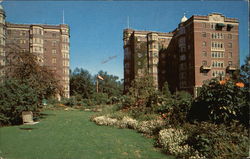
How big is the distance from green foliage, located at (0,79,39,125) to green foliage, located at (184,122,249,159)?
12143 mm

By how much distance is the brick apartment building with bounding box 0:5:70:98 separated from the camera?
45688mm

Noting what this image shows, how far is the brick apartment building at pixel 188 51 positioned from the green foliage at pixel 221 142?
3320cm

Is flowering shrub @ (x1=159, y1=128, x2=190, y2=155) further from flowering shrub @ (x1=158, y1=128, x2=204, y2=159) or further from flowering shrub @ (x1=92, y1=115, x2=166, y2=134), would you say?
flowering shrub @ (x1=92, y1=115, x2=166, y2=134)

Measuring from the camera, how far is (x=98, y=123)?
43.2 ft

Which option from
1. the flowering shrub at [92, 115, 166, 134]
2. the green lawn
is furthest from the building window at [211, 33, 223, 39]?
the green lawn

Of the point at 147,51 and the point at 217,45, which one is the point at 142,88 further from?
the point at 217,45

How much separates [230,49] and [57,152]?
49.8 m

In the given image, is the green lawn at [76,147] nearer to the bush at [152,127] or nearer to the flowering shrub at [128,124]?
the bush at [152,127]

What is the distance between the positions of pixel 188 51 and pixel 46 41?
39255mm

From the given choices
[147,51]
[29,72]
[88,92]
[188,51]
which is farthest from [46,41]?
[188,51]

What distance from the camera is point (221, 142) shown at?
19.1 feet

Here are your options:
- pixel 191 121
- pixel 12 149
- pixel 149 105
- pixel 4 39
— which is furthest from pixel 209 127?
pixel 4 39

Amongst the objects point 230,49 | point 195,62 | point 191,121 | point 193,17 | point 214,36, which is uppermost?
point 193,17

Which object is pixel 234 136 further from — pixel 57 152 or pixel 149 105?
pixel 149 105
